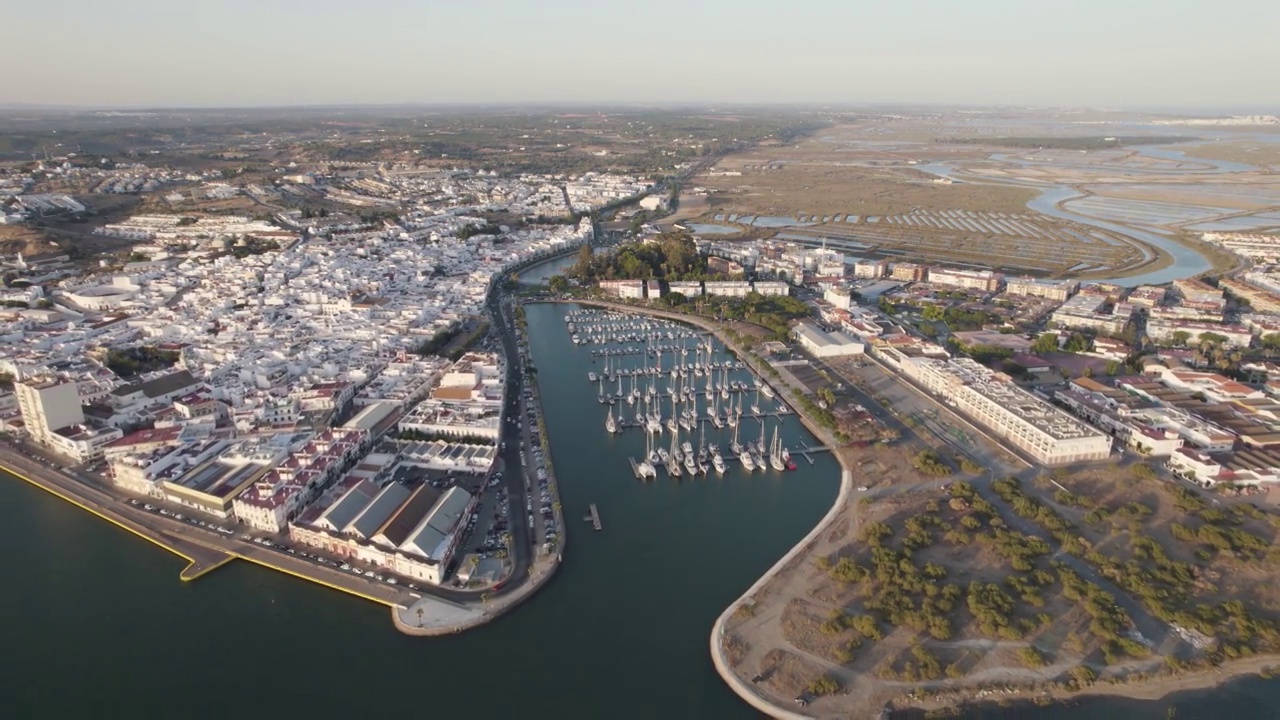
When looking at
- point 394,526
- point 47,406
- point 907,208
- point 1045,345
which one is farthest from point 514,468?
point 907,208

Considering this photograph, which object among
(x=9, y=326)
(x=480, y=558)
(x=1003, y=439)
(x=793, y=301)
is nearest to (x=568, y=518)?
(x=480, y=558)

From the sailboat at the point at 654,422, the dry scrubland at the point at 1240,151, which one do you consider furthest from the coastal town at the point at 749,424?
the dry scrubland at the point at 1240,151

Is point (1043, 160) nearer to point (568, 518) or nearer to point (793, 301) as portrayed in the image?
point (793, 301)

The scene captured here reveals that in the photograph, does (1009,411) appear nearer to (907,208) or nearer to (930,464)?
(930,464)

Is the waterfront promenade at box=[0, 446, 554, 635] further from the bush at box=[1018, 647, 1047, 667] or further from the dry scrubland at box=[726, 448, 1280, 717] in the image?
the bush at box=[1018, 647, 1047, 667]

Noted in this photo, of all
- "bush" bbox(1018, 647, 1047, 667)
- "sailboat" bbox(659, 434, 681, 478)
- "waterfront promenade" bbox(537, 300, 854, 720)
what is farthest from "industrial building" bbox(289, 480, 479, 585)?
"bush" bbox(1018, 647, 1047, 667)

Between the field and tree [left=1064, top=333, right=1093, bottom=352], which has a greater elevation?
the field
